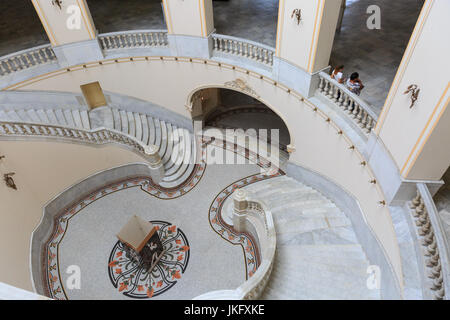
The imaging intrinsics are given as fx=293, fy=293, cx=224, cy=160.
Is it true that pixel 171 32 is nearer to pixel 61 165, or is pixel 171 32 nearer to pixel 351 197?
pixel 61 165

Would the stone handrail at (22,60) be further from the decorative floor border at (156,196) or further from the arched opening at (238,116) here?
the arched opening at (238,116)

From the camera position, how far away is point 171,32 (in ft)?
32.2

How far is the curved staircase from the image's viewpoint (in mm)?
11000

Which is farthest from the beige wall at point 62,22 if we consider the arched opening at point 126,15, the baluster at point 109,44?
the arched opening at point 126,15

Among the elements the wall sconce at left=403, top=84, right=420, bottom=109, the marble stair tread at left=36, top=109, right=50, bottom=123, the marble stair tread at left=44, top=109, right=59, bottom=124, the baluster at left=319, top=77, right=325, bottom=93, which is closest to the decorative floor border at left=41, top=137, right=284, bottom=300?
the marble stair tread at left=44, top=109, right=59, bottom=124

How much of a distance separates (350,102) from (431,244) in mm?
3739

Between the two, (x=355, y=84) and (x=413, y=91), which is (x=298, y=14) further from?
(x=413, y=91)

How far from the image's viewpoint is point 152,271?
8.94 m

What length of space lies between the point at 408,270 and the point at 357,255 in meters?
2.18

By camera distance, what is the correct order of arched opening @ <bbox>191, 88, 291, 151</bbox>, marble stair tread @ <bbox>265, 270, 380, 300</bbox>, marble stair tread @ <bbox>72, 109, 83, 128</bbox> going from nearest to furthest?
1. marble stair tread @ <bbox>265, 270, 380, 300</bbox>
2. marble stair tread @ <bbox>72, 109, 83, 128</bbox>
3. arched opening @ <bbox>191, 88, 291, 151</bbox>

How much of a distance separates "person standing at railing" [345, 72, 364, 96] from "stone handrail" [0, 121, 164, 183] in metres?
6.52

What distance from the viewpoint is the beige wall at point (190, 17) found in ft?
29.3

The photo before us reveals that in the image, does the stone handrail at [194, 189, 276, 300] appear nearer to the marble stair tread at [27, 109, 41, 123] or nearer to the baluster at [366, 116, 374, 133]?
the baluster at [366, 116, 374, 133]

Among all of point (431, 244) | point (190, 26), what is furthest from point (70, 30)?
point (431, 244)
